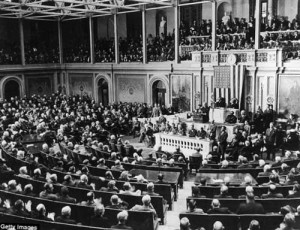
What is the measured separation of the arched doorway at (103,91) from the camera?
33438mm

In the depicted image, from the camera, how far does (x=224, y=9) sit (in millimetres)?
28562

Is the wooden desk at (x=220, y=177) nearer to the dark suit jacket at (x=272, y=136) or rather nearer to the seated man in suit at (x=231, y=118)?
the dark suit jacket at (x=272, y=136)

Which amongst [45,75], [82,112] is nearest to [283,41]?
[82,112]

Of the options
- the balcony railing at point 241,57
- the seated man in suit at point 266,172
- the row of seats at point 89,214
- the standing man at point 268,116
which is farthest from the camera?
the balcony railing at point 241,57

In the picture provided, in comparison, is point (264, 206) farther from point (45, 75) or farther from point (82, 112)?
point (45, 75)

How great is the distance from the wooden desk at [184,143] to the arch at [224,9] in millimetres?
13465

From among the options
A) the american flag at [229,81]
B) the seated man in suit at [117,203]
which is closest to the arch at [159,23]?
the american flag at [229,81]

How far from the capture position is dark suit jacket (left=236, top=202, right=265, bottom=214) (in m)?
8.07

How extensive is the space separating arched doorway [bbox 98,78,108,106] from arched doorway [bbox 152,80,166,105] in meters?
6.01

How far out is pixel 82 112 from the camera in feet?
84.8

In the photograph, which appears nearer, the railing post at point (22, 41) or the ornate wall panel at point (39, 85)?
the railing post at point (22, 41)

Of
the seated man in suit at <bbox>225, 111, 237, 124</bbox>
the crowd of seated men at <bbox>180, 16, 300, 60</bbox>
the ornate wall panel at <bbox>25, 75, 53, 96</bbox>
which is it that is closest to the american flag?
the crowd of seated men at <bbox>180, 16, 300, 60</bbox>

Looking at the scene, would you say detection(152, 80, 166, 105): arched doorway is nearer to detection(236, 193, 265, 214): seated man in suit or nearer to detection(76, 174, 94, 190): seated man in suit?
detection(76, 174, 94, 190): seated man in suit

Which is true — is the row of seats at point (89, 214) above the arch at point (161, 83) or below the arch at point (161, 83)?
below
